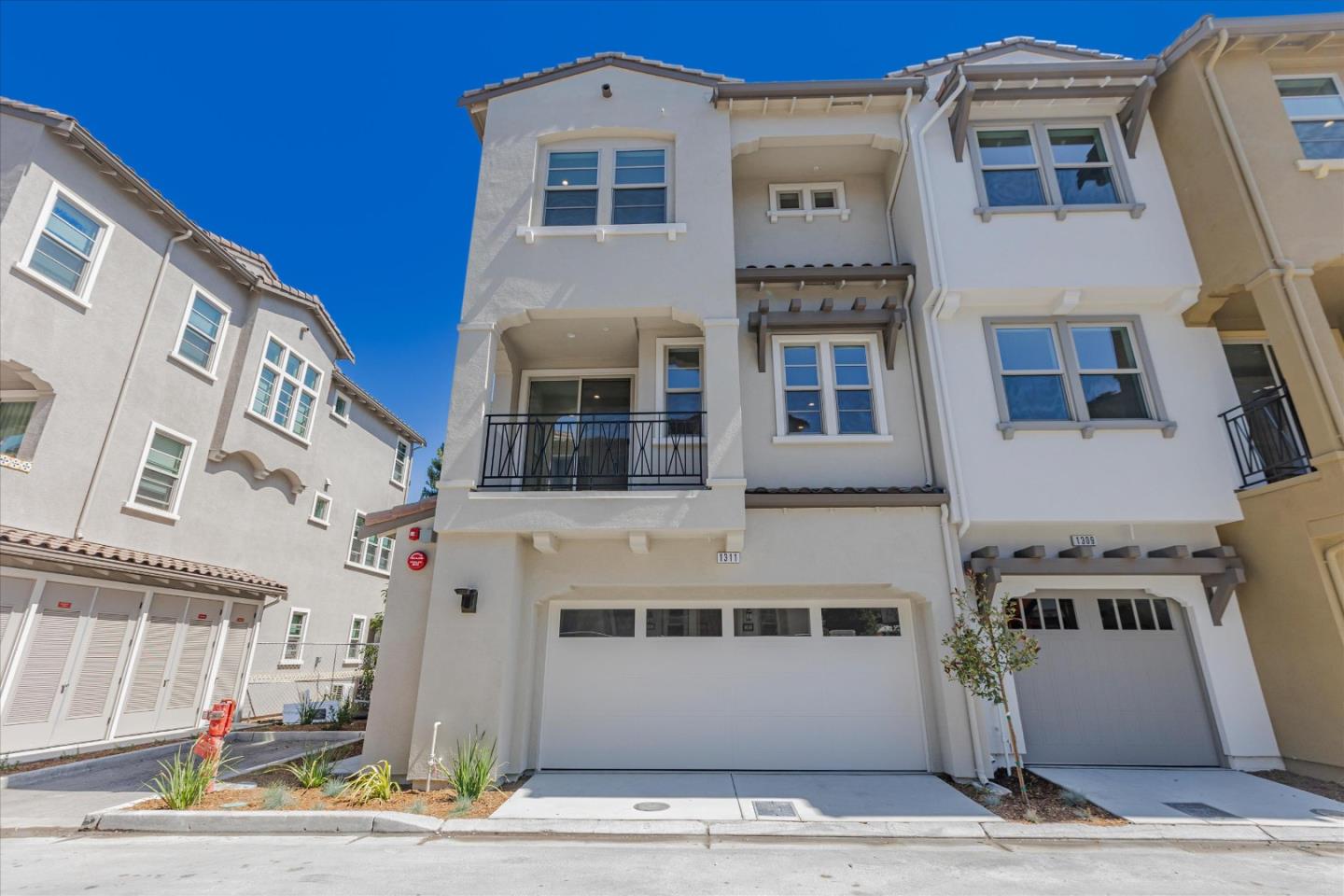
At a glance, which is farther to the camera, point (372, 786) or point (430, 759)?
point (430, 759)

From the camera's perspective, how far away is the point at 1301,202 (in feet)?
27.1

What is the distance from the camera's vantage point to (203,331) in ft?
45.1

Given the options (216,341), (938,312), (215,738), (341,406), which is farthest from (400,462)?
(938,312)

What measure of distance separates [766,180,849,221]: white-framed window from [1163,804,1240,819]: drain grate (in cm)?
950

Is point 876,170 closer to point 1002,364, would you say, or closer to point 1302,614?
point 1002,364

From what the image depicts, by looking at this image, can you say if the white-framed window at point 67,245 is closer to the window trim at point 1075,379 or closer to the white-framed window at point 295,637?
the white-framed window at point 295,637

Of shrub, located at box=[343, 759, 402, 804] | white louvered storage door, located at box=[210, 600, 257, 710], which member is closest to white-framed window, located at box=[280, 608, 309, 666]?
white louvered storage door, located at box=[210, 600, 257, 710]

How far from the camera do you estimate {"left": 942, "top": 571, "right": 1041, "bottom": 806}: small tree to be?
7027 mm

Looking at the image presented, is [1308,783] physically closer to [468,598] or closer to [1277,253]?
[1277,253]

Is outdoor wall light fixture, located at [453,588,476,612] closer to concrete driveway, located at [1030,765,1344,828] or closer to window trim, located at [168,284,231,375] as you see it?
concrete driveway, located at [1030,765,1344,828]

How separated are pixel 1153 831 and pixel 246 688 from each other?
1702cm

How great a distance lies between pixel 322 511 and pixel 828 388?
15649 millimetres

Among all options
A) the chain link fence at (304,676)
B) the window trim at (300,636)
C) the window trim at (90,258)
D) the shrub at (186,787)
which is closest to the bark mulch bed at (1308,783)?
the shrub at (186,787)

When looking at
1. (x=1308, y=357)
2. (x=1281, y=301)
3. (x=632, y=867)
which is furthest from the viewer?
(x=1281, y=301)
